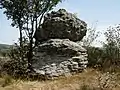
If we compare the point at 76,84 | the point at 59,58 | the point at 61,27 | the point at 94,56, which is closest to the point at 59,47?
the point at 59,58

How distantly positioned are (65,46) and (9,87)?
12.1 ft

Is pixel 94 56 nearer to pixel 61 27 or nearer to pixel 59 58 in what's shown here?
pixel 61 27

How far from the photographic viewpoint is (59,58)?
42.0 ft

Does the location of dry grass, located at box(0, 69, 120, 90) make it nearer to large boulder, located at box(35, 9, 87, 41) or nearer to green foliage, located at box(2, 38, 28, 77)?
green foliage, located at box(2, 38, 28, 77)

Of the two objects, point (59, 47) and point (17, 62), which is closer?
point (59, 47)

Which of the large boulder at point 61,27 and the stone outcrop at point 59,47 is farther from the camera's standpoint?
the large boulder at point 61,27

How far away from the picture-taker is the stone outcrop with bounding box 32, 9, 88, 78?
1252 cm

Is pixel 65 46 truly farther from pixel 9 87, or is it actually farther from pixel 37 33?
pixel 9 87

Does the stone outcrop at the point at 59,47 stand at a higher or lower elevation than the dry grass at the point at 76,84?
higher

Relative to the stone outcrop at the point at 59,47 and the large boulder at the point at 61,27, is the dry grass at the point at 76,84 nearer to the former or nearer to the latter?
the stone outcrop at the point at 59,47

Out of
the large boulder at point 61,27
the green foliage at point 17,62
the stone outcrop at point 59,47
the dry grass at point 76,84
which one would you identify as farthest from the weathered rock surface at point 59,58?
the dry grass at point 76,84

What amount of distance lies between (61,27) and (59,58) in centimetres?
159

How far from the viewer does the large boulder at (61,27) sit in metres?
13.6

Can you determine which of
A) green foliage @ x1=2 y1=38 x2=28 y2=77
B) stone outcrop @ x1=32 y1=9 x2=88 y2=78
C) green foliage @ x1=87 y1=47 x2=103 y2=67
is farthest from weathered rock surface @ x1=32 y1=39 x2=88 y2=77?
green foliage @ x1=87 y1=47 x2=103 y2=67
